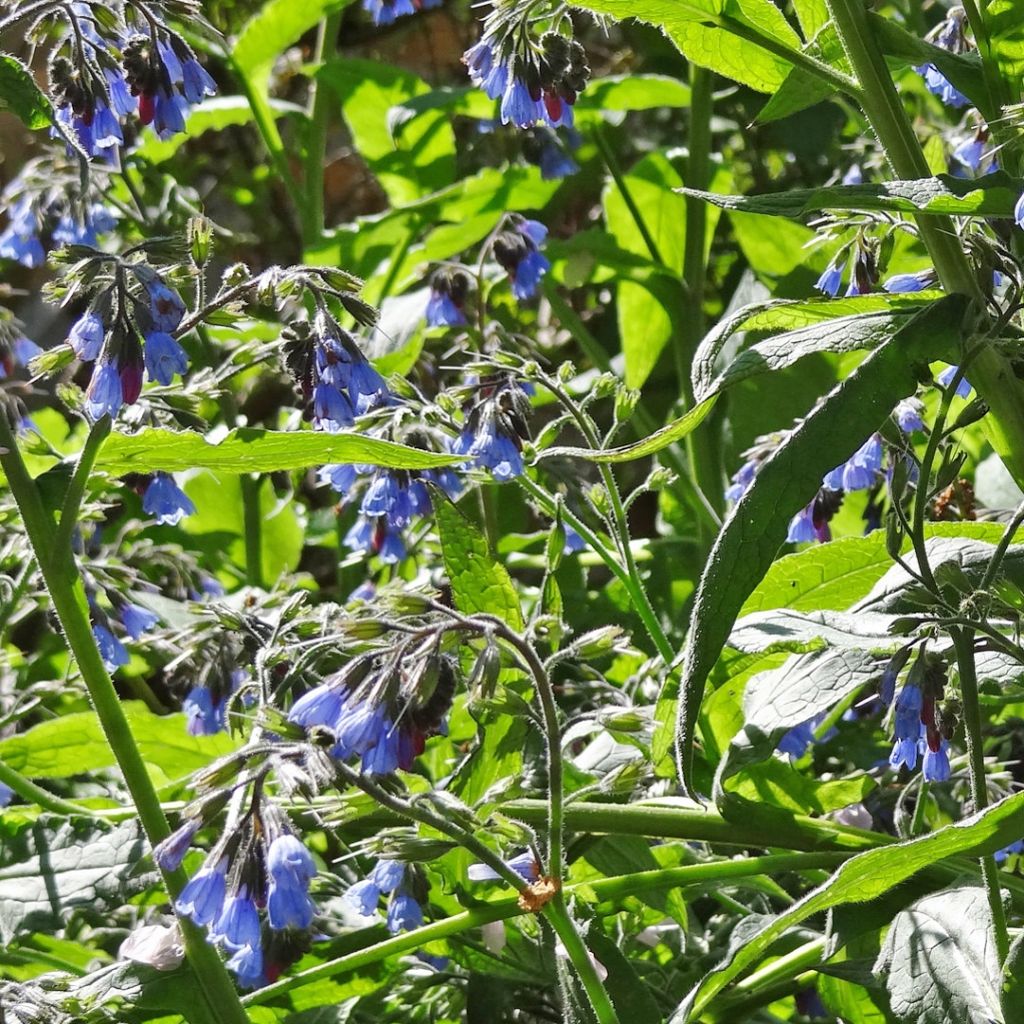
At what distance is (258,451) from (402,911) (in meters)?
0.43

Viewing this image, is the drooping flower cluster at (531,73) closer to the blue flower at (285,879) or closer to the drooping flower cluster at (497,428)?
the drooping flower cluster at (497,428)

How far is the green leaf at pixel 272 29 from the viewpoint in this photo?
241 centimetres

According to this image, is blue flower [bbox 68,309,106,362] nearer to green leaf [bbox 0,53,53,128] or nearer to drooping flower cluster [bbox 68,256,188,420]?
drooping flower cluster [bbox 68,256,188,420]

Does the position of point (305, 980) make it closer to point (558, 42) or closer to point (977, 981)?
point (977, 981)

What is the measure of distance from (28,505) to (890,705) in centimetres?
69

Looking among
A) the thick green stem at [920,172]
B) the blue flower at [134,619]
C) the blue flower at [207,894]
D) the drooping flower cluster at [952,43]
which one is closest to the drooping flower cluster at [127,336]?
the blue flower at [207,894]

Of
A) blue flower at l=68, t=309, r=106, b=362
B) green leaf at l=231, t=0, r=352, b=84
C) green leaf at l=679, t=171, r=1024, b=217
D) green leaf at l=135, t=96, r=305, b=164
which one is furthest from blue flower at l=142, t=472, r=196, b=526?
green leaf at l=135, t=96, r=305, b=164

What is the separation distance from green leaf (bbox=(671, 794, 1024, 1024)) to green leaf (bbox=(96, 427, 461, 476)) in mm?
380

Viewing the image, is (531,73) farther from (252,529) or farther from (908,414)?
(252,529)

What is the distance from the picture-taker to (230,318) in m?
1.20

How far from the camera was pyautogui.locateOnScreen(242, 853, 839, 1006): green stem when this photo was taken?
1.18 m

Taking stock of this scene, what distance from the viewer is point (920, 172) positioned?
112 cm

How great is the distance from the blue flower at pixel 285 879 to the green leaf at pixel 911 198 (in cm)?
52

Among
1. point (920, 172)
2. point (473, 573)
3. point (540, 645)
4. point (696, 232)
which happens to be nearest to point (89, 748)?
point (540, 645)
